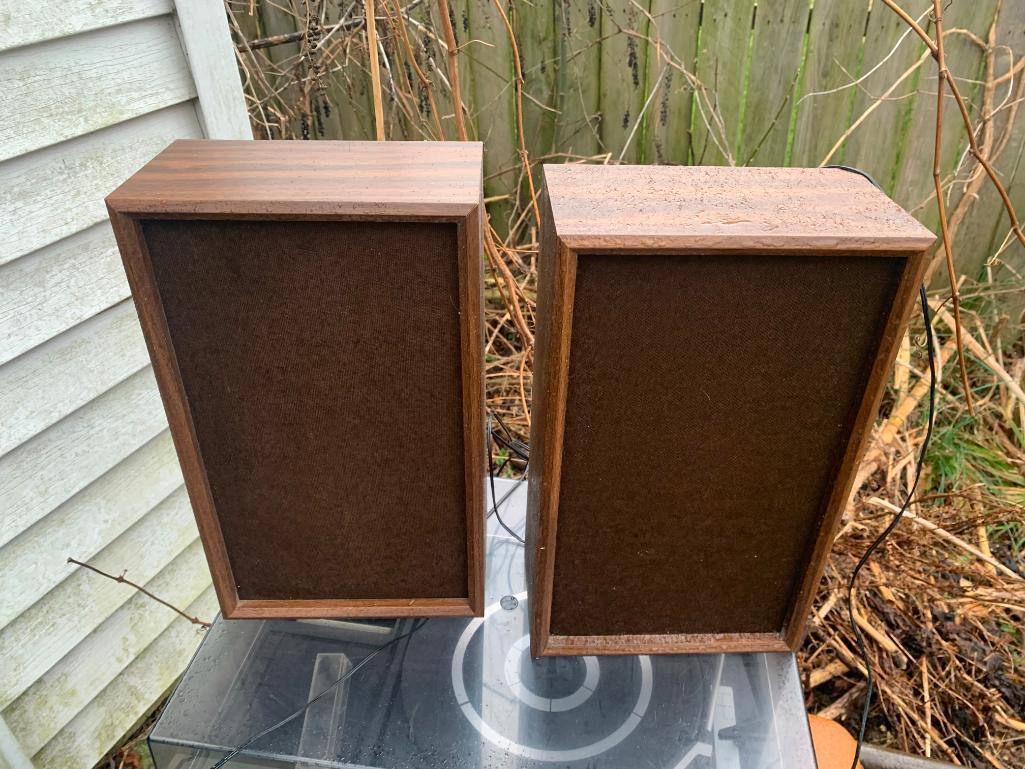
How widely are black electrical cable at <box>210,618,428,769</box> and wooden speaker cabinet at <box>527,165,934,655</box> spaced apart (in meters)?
0.23

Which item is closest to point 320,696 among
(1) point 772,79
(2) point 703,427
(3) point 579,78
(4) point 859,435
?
(2) point 703,427

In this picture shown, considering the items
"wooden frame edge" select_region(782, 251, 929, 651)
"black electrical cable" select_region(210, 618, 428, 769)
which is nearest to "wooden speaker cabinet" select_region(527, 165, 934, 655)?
"wooden frame edge" select_region(782, 251, 929, 651)

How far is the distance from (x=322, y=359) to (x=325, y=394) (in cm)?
4

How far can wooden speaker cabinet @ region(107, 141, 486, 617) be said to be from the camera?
62 centimetres

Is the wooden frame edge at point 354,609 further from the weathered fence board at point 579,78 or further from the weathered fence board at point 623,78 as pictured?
the weathered fence board at point 579,78

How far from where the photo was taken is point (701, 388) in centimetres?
67

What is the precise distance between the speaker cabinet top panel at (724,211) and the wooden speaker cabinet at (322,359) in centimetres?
10

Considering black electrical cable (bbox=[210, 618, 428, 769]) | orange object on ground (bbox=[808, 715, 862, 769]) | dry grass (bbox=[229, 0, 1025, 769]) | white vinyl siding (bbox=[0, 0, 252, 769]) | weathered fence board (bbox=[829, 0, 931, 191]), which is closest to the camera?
black electrical cable (bbox=[210, 618, 428, 769])

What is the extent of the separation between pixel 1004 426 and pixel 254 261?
2.01 metres

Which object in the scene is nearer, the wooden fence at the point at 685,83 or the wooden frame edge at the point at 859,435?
the wooden frame edge at the point at 859,435

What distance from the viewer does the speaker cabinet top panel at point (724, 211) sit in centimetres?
58

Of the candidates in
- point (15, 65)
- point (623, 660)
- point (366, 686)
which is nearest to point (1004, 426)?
point (623, 660)

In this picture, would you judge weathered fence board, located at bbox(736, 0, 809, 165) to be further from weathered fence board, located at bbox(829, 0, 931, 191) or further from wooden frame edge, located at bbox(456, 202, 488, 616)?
wooden frame edge, located at bbox(456, 202, 488, 616)

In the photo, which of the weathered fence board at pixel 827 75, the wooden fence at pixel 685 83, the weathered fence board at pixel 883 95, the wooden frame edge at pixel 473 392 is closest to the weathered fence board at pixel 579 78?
the wooden fence at pixel 685 83
